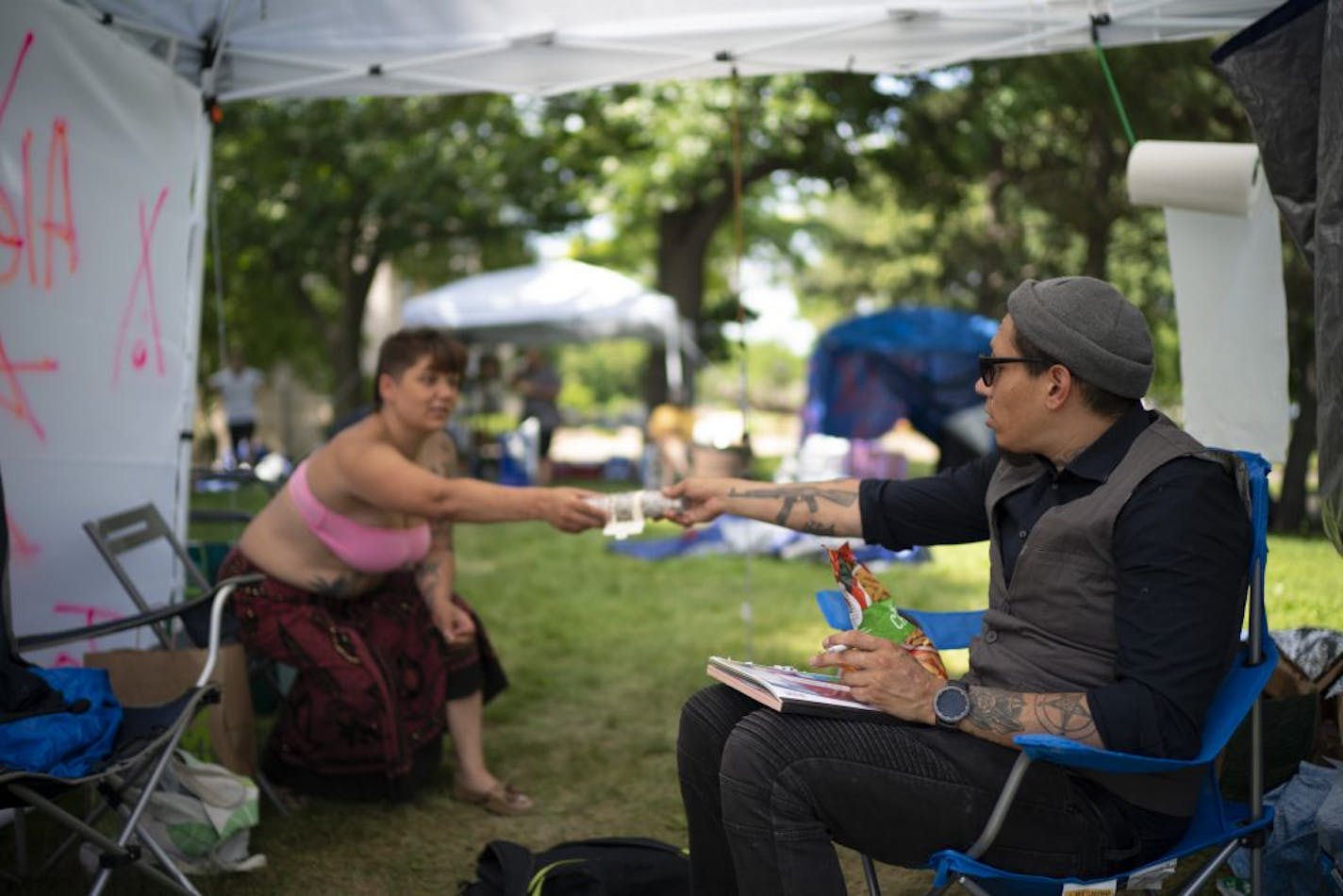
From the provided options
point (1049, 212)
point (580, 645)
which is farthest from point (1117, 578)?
point (1049, 212)

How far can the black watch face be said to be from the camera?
2.00 m

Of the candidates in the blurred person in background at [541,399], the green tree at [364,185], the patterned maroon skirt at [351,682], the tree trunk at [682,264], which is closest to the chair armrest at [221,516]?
the patterned maroon skirt at [351,682]

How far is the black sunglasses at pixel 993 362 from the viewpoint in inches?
82.5

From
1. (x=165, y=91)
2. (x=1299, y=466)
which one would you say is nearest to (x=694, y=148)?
(x=165, y=91)

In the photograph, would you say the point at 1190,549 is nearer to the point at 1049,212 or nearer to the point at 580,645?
the point at 580,645

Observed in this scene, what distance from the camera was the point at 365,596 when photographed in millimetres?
3820

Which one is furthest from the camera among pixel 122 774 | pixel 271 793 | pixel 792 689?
pixel 271 793

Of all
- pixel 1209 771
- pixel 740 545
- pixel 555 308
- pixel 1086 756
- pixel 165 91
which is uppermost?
pixel 555 308

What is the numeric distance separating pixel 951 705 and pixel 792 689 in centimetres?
26

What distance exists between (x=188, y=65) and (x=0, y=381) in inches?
55.6

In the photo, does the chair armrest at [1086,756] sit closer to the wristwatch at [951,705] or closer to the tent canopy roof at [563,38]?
the wristwatch at [951,705]

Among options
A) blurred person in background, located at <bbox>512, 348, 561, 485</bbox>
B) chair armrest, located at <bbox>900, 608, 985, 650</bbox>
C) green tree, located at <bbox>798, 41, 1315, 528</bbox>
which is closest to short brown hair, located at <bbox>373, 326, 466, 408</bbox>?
chair armrest, located at <bbox>900, 608, 985, 650</bbox>

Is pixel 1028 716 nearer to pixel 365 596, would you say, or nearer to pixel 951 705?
pixel 951 705

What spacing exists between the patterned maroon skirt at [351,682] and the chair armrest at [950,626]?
166cm
